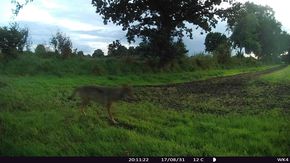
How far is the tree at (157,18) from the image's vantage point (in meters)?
6.14

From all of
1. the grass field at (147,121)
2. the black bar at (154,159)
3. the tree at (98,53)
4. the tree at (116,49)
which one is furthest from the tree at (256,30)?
the black bar at (154,159)

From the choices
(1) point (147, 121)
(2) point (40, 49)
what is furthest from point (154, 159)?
(2) point (40, 49)

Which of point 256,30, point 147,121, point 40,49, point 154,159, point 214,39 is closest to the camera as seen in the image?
point 154,159

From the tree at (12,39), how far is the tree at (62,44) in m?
0.43

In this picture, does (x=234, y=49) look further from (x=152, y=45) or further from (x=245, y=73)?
(x=152, y=45)

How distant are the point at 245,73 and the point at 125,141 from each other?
2268mm

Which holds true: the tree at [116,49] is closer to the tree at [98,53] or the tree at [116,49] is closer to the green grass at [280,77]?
the tree at [98,53]

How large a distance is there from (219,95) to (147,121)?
1167mm

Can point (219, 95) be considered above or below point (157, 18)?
below

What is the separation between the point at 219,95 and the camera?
6734 millimetres

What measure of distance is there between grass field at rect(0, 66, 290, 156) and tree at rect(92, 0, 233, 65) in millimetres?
510

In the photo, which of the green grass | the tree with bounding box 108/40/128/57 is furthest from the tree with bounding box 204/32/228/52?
the tree with bounding box 108/40/128/57

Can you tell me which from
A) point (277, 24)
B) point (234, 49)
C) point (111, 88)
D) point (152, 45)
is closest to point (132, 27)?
point (152, 45)

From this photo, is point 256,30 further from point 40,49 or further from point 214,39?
point 40,49
